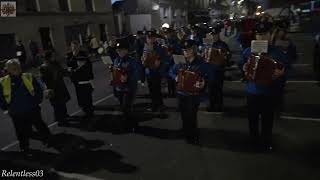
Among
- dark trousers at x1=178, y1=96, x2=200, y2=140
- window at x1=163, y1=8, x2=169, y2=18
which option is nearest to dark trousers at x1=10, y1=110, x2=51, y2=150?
dark trousers at x1=178, y1=96, x2=200, y2=140

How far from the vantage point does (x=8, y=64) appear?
7.36 metres

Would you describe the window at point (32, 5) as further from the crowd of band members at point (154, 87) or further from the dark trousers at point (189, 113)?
the dark trousers at point (189, 113)

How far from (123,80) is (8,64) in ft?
7.63

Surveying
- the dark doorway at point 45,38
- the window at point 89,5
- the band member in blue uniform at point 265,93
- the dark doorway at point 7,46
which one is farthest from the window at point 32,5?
the band member in blue uniform at point 265,93

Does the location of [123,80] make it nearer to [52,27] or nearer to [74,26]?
[52,27]

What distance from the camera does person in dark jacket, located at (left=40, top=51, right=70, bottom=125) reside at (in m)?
9.44

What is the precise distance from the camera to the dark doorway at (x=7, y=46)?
26263mm

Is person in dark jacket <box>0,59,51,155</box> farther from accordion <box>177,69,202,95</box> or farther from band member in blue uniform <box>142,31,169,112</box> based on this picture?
band member in blue uniform <box>142,31,169,112</box>

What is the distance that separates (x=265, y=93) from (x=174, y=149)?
2.02 meters

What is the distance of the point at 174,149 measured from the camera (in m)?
7.35

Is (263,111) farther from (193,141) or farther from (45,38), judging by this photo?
(45,38)

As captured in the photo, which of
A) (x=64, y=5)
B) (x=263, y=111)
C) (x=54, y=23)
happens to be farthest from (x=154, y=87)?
(x=64, y=5)

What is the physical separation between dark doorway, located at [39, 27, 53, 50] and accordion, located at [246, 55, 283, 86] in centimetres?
2600

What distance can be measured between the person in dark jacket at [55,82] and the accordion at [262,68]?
487 cm
